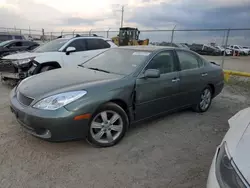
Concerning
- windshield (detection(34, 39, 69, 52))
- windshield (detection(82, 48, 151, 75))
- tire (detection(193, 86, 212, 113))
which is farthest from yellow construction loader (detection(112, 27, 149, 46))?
windshield (detection(82, 48, 151, 75))

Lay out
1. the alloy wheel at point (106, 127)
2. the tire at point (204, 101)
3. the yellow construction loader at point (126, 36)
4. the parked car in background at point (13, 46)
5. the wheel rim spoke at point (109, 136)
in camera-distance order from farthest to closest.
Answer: the yellow construction loader at point (126, 36) < the parked car in background at point (13, 46) < the tire at point (204, 101) < the wheel rim spoke at point (109, 136) < the alloy wheel at point (106, 127)

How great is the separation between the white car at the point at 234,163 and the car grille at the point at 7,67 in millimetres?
6393

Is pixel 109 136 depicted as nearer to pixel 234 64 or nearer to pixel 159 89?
pixel 159 89

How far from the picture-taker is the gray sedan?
3039 millimetres

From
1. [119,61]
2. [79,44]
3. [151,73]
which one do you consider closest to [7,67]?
[79,44]

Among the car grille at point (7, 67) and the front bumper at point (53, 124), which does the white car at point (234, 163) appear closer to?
the front bumper at point (53, 124)

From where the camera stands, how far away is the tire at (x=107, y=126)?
330cm

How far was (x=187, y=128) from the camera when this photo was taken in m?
4.37

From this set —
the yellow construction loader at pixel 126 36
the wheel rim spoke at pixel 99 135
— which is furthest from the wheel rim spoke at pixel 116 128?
the yellow construction loader at pixel 126 36

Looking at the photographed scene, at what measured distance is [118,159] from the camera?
3174 millimetres

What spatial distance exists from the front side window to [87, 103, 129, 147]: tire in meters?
1.02

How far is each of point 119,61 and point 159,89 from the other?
0.89 meters

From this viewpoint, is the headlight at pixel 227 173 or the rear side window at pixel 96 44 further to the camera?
the rear side window at pixel 96 44

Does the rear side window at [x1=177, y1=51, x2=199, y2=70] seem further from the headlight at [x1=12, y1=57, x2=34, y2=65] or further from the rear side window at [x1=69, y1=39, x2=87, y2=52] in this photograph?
the headlight at [x1=12, y1=57, x2=34, y2=65]
